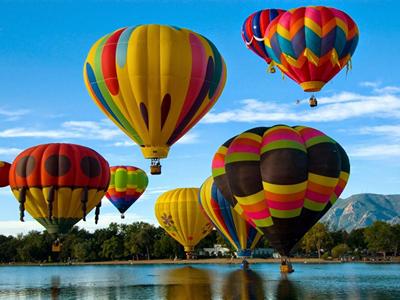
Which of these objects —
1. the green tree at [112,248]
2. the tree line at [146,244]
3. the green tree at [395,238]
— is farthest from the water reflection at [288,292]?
the green tree at [112,248]

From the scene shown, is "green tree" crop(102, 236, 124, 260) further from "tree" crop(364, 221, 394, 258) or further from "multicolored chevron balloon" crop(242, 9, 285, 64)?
"multicolored chevron balloon" crop(242, 9, 285, 64)

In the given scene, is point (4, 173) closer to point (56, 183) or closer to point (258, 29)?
point (56, 183)

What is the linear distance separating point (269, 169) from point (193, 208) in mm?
30201

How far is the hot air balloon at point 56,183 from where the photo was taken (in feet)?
121

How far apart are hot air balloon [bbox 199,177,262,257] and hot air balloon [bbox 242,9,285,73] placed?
985cm

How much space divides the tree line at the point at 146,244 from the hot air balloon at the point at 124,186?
42.3 meters

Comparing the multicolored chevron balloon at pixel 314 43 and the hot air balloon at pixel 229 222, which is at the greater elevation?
the multicolored chevron balloon at pixel 314 43

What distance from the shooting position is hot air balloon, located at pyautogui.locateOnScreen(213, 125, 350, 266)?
100ft

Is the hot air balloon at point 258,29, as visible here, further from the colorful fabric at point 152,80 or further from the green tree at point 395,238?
the green tree at point 395,238

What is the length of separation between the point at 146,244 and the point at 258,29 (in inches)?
3012

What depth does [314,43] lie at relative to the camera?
33938 millimetres

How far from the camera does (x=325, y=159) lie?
31.2m

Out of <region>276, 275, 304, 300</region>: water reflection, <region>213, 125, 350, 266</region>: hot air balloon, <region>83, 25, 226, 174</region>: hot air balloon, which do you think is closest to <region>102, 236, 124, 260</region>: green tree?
<region>276, 275, 304, 300</region>: water reflection

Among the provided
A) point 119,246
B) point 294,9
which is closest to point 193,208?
point 294,9
